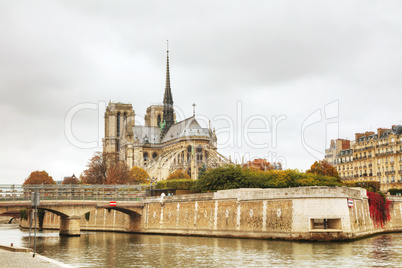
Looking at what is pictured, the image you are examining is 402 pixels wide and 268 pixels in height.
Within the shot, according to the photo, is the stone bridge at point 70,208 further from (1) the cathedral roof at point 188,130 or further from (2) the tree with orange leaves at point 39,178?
(1) the cathedral roof at point 188,130

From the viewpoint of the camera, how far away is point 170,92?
505ft

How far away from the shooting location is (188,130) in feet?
436

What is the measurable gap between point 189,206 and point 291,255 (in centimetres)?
2018

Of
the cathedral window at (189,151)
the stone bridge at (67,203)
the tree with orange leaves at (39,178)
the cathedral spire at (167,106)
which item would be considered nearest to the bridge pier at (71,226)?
the stone bridge at (67,203)

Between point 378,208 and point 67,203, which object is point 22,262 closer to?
point 67,203

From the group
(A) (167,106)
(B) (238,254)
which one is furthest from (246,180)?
(A) (167,106)

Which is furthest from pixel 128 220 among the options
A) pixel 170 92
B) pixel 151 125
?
pixel 151 125

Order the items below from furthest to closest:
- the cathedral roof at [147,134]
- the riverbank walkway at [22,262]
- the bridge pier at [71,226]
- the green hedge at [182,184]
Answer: the cathedral roof at [147,134] → the green hedge at [182,184] → the bridge pier at [71,226] → the riverbank walkway at [22,262]

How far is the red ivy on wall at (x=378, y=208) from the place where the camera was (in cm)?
4606

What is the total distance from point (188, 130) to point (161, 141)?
20557mm

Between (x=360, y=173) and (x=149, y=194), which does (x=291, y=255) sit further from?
(x=360, y=173)

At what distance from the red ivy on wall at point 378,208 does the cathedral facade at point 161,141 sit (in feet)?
200

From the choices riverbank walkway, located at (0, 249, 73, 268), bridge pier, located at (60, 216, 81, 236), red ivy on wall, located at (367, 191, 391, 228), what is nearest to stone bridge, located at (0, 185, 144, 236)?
bridge pier, located at (60, 216, 81, 236)

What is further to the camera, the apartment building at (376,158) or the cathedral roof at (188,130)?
the cathedral roof at (188,130)
